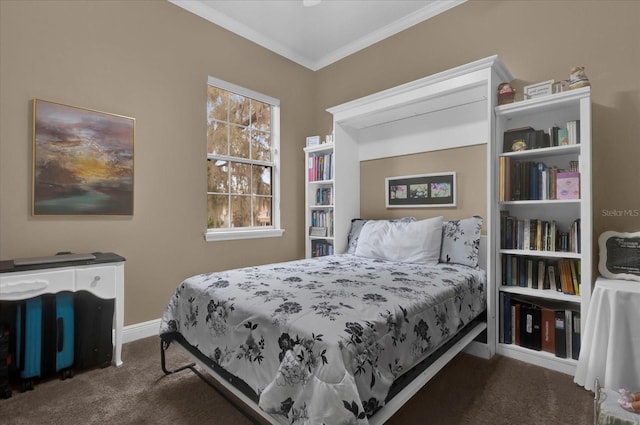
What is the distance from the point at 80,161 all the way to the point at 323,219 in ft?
7.90

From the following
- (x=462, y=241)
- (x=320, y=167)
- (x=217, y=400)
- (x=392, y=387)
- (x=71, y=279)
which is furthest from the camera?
(x=320, y=167)

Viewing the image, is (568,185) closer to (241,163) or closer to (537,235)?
(537,235)

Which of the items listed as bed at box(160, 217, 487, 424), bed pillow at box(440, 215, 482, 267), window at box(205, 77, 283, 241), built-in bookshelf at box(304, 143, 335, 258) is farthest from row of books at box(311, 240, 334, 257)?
bed pillow at box(440, 215, 482, 267)

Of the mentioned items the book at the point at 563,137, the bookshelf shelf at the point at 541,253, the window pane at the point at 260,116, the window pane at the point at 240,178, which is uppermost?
the window pane at the point at 260,116

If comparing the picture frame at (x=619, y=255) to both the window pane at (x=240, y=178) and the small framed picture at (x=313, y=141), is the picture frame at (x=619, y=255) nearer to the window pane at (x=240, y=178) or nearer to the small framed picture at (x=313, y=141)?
the small framed picture at (x=313, y=141)

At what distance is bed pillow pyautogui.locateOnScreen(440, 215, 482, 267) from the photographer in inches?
102

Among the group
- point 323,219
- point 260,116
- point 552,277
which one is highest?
point 260,116

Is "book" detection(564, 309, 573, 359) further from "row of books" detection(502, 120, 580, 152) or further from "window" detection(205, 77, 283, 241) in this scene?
"window" detection(205, 77, 283, 241)

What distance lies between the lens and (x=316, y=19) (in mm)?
3385

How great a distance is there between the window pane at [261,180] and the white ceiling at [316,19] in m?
Result: 1.45

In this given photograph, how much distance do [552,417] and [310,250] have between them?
109 inches

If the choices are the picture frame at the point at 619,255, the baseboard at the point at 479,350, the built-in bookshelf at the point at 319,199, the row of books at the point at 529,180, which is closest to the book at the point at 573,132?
the row of books at the point at 529,180

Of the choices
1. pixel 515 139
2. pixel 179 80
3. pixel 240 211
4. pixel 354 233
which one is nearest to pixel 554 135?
pixel 515 139

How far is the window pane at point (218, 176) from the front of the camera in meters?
3.34
